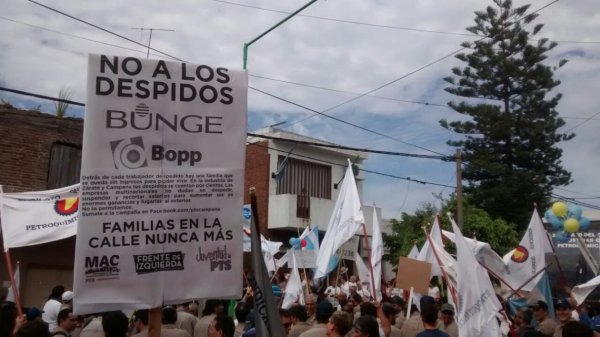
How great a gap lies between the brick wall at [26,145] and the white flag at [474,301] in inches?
509

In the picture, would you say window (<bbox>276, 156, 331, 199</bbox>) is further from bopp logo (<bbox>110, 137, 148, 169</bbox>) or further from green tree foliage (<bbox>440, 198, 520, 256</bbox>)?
bopp logo (<bbox>110, 137, 148, 169</bbox>)

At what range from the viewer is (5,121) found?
660 inches

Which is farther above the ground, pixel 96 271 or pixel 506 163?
pixel 506 163

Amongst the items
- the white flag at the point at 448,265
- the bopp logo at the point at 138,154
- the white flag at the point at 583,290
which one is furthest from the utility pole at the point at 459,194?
the bopp logo at the point at 138,154

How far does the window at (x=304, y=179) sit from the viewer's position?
90.9 ft

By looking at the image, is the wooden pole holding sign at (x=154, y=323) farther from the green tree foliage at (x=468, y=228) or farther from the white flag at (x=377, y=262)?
the green tree foliage at (x=468, y=228)

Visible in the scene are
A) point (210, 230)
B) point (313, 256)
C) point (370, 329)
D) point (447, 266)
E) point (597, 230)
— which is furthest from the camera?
point (597, 230)

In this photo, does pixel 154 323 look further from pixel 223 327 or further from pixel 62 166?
pixel 62 166

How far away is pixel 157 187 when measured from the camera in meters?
4.10

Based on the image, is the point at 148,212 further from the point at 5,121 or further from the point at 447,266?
the point at 5,121

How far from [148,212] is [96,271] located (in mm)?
466

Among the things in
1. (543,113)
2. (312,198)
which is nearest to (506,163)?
(543,113)

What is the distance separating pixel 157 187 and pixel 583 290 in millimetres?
8598

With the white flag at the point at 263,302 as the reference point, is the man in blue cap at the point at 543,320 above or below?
below
